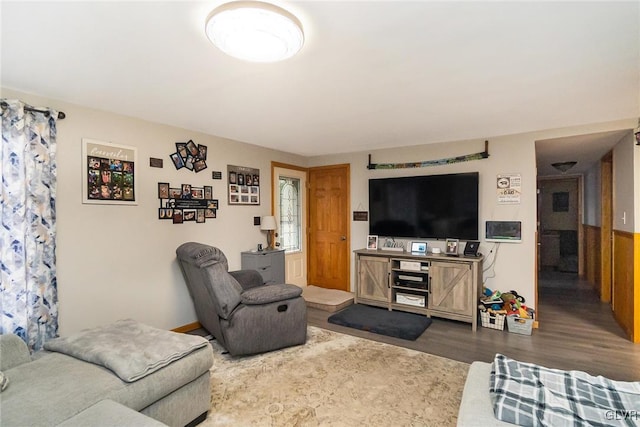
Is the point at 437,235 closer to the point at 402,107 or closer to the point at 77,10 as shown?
the point at 402,107

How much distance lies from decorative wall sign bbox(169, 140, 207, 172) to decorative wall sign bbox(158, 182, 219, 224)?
23 centimetres

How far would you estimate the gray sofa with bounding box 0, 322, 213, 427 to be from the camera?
1396 millimetres

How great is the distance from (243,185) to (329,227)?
5.56 feet

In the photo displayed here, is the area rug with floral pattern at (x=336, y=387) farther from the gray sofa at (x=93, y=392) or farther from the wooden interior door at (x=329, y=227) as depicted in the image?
the wooden interior door at (x=329, y=227)

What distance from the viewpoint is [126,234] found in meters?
3.22

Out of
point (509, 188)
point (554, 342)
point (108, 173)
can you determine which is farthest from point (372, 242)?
point (108, 173)

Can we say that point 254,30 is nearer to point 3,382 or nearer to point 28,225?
point 3,382

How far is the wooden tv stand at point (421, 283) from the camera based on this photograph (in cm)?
380

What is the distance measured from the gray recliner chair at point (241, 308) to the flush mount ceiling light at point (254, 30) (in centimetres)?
182

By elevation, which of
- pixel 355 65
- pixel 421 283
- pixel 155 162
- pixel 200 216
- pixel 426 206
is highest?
pixel 355 65

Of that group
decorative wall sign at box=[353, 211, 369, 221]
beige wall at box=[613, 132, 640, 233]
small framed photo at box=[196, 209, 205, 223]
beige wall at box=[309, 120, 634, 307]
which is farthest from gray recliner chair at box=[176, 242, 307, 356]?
beige wall at box=[613, 132, 640, 233]

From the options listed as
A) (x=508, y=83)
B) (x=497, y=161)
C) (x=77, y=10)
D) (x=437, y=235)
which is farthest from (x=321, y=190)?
(x=77, y=10)

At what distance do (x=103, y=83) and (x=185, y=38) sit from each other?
3.52 feet

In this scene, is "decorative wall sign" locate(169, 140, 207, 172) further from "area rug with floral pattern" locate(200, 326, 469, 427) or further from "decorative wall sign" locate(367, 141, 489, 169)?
"decorative wall sign" locate(367, 141, 489, 169)
